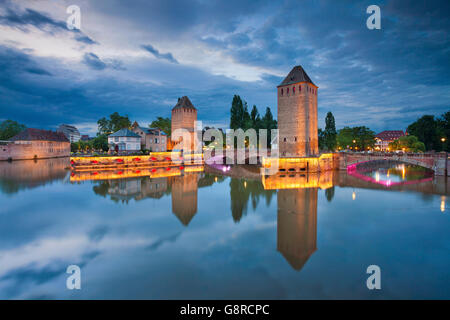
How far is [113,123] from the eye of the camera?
52.5m

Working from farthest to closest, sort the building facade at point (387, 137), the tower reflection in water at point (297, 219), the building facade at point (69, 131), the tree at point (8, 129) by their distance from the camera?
the building facade at point (69, 131), the building facade at point (387, 137), the tree at point (8, 129), the tower reflection in water at point (297, 219)

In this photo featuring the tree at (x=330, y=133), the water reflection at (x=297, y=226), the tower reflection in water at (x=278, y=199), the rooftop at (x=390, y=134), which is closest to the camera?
the water reflection at (x=297, y=226)

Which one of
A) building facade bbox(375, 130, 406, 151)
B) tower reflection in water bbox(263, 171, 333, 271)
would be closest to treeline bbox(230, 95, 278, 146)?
tower reflection in water bbox(263, 171, 333, 271)

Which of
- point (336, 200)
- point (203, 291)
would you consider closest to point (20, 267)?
point (203, 291)

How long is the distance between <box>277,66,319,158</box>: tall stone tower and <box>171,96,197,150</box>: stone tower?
61.1 feet

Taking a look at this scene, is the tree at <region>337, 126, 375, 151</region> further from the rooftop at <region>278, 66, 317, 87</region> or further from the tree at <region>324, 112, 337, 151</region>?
the rooftop at <region>278, 66, 317, 87</region>

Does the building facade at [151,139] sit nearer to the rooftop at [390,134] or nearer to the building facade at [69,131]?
the building facade at [69,131]

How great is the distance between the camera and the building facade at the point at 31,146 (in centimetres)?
4035

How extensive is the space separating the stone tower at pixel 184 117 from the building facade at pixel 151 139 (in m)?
3.31

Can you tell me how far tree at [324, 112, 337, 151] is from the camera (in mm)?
37750

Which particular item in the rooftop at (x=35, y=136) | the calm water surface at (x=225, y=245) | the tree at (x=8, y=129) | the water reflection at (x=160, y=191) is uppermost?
the tree at (x=8, y=129)

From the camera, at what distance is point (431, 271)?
6445mm

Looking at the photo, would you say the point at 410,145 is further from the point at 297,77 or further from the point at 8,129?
the point at 8,129

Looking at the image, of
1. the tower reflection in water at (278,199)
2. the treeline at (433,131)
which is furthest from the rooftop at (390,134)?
the tower reflection in water at (278,199)
